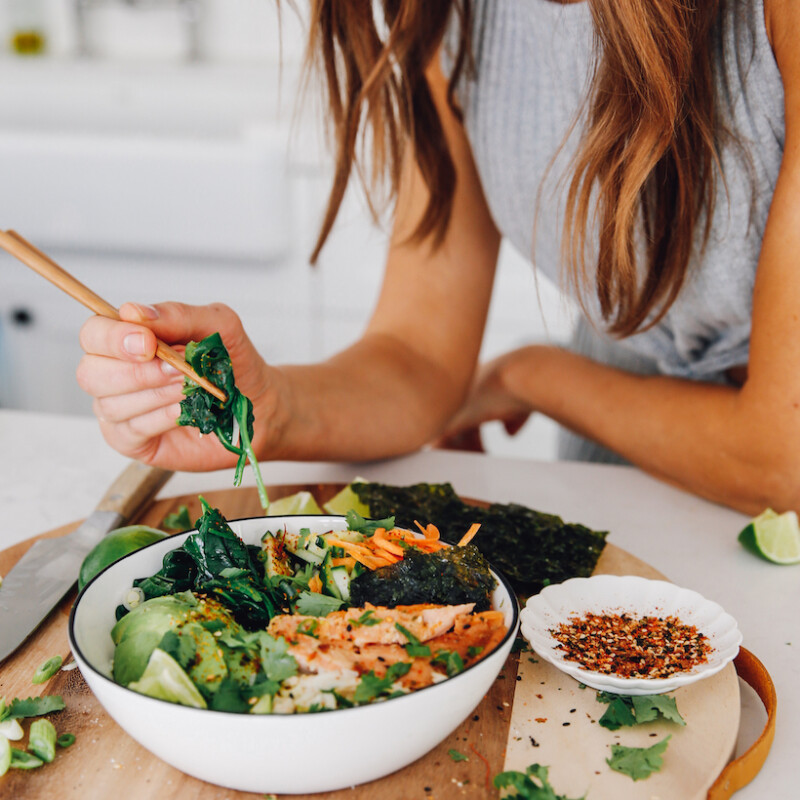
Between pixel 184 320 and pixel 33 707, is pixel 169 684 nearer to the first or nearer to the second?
pixel 33 707

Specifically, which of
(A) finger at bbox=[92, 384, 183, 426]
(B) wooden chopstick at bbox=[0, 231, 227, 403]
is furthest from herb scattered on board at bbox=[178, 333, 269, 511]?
(A) finger at bbox=[92, 384, 183, 426]

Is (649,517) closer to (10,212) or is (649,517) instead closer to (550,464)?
(550,464)

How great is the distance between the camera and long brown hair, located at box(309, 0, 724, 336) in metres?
1.06

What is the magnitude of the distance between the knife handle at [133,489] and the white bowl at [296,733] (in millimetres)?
462

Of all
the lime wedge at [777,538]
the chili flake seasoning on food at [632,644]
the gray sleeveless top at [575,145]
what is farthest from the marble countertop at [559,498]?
the gray sleeveless top at [575,145]

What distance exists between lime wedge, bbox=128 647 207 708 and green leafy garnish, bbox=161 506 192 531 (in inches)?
20.4

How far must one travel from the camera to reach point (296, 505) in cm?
126

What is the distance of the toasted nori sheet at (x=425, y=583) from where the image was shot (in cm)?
84

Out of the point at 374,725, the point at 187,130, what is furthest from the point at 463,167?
the point at 187,130

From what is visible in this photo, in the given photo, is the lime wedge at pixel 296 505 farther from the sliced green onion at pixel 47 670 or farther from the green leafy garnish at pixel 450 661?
the green leafy garnish at pixel 450 661

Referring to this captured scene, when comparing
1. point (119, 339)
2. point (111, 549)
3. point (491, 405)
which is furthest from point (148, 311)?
point (491, 405)

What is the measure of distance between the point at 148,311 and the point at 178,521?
0.39 meters

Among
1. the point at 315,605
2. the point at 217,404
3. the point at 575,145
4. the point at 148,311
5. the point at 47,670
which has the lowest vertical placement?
the point at 47,670

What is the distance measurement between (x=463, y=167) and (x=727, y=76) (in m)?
0.59
